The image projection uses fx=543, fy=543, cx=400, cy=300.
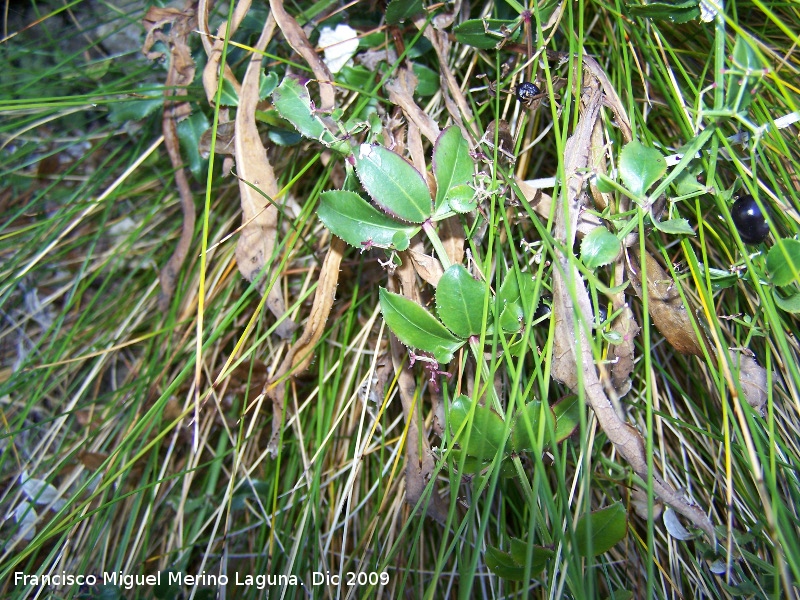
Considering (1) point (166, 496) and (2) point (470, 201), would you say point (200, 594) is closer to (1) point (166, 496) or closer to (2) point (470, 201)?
(1) point (166, 496)

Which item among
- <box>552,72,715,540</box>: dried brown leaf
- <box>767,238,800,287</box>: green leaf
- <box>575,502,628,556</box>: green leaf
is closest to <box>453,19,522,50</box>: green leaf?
<box>552,72,715,540</box>: dried brown leaf

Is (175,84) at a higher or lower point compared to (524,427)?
higher

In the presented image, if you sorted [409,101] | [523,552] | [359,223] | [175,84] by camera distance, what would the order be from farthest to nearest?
[175,84]
[409,101]
[359,223]
[523,552]

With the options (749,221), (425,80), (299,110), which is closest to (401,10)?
(425,80)

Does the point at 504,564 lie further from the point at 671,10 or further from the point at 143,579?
the point at 671,10

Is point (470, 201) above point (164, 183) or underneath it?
above

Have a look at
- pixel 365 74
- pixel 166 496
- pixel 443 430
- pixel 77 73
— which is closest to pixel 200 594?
pixel 166 496

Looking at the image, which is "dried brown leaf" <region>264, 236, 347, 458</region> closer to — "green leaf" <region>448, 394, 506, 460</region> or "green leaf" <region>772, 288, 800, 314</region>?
"green leaf" <region>448, 394, 506, 460</region>
